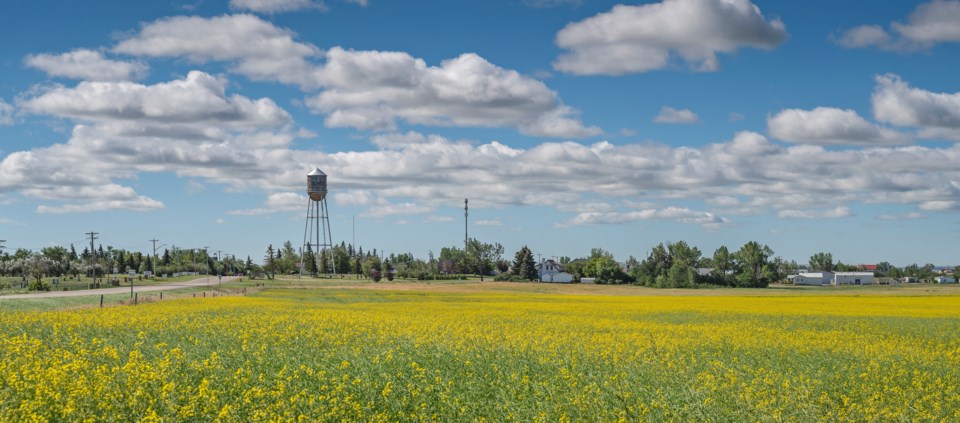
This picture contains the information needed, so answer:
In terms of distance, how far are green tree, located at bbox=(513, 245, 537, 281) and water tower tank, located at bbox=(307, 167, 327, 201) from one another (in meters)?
41.5

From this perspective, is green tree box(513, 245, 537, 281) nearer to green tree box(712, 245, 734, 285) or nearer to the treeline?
the treeline

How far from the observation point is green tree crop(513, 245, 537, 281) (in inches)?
6462

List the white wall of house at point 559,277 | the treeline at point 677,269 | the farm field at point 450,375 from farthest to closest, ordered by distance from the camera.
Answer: the white wall of house at point 559,277
the treeline at point 677,269
the farm field at point 450,375

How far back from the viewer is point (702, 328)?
3384 cm

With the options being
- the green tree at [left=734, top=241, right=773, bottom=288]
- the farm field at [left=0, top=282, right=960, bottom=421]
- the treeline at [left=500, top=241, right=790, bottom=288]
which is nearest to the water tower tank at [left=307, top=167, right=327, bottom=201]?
the treeline at [left=500, top=241, right=790, bottom=288]

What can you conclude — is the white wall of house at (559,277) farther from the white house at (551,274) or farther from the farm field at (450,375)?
the farm field at (450,375)

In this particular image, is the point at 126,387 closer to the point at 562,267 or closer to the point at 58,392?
the point at 58,392

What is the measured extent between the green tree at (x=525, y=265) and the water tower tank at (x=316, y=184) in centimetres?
4145

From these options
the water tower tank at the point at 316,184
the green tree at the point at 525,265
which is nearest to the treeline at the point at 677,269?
the green tree at the point at 525,265

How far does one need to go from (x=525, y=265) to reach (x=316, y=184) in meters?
44.8

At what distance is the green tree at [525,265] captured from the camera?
16412cm

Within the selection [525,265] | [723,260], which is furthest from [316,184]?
[723,260]

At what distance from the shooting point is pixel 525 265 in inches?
6506

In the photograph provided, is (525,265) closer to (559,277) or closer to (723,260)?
(559,277)
